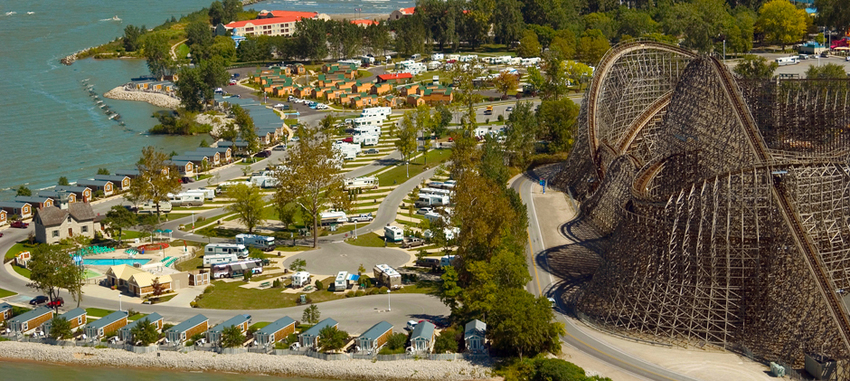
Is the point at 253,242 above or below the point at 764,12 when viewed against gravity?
below

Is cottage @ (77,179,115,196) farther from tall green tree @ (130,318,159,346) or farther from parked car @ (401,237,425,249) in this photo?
tall green tree @ (130,318,159,346)

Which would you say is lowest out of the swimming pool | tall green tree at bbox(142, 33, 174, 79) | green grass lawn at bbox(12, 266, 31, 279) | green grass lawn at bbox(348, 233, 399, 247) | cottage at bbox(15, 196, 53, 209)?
green grass lawn at bbox(348, 233, 399, 247)

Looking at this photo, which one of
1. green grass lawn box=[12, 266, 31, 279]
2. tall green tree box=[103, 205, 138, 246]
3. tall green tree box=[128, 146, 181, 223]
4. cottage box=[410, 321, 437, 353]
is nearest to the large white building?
tall green tree box=[128, 146, 181, 223]

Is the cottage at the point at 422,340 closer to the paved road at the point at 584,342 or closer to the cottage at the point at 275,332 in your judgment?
the paved road at the point at 584,342

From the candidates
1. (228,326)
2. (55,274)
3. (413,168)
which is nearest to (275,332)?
(228,326)

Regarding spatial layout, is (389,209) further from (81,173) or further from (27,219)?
(81,173)

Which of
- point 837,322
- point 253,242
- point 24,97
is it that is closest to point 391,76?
point 24,97
